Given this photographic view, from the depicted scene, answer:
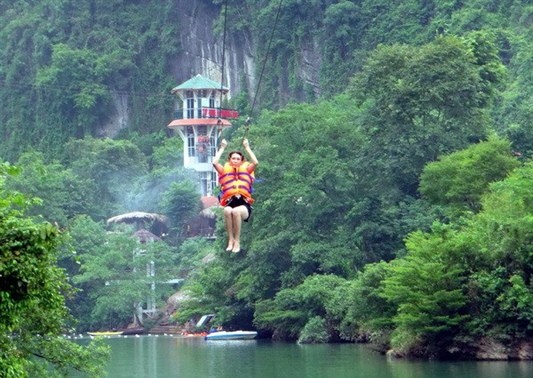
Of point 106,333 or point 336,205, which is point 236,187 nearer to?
point 336,205

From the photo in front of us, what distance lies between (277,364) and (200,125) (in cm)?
4429

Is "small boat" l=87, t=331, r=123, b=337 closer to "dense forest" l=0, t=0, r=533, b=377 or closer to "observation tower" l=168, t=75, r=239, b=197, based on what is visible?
"dense forest" l=0, t=0, r=533, b=377

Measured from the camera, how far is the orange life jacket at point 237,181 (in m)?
22.2

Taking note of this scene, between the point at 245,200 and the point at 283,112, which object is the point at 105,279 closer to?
the point at 283,112

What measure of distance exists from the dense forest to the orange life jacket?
254cm

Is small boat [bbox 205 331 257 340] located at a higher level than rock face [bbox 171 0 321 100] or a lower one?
lower

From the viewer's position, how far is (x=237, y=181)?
73.0ft

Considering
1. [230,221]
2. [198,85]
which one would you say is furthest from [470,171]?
[198,85]

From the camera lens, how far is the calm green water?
129 feet

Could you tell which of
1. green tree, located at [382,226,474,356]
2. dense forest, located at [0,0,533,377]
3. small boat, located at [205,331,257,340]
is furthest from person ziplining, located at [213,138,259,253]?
small boat, located at [205,331,257,340]

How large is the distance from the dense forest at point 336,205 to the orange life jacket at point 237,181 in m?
2.54

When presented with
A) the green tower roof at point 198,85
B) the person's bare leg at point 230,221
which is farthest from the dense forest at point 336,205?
the green tower roof at point 198,85

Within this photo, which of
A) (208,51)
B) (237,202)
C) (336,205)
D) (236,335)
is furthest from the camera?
(208,51)

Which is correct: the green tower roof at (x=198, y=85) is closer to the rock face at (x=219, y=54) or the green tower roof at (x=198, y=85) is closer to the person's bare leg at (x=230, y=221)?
the rock face at (x=219, y=54)
